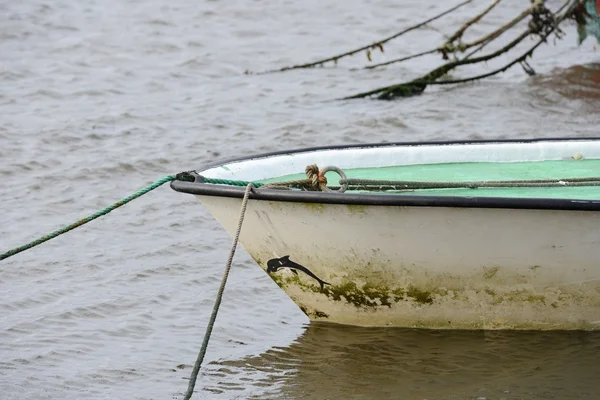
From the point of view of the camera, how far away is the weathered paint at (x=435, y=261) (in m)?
4.32

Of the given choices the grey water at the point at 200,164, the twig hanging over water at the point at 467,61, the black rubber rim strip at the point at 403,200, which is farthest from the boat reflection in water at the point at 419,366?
the twig hanging over water at the point at 467,61

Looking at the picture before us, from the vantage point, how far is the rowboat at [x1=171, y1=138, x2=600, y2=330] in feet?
14.0

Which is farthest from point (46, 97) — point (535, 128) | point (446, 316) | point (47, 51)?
point (446, 316)

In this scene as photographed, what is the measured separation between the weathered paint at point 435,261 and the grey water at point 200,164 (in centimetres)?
13

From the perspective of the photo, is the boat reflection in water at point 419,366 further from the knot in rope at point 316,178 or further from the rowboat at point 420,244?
the knot in rope at point 316,178

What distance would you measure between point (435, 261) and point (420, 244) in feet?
0.44

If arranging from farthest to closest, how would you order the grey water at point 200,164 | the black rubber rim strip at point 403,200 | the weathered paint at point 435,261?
the grey water at point 200,164, the weathered paint at point 435,261, the black rubber rim strip at point 403,200

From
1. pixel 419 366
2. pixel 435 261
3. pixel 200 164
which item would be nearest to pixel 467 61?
pixel 200 164

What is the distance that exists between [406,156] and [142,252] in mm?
1859

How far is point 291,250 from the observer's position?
455 cm

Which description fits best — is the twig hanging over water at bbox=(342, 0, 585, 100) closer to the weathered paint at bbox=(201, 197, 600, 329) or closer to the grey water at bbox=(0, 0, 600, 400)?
the grey water at bbox=(0, 0, 600, 400)

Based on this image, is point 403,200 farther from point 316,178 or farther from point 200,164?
point 200,164

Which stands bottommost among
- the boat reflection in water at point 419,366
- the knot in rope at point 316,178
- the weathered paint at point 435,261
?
the boat reflection in water at point 419,366

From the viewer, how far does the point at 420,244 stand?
14.5 ft
